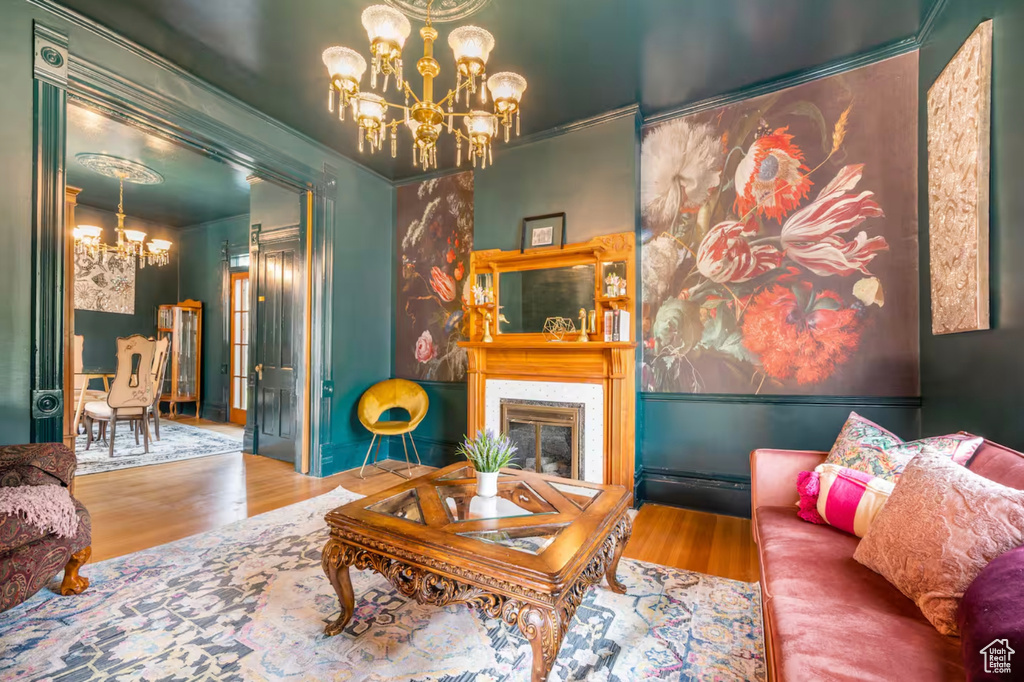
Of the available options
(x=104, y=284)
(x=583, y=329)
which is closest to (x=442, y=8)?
(x=583, y=329)

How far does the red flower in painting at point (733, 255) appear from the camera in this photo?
316cm

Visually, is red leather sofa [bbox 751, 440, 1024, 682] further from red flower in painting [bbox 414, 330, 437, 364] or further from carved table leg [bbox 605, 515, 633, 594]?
red flower in painting [bbox 414, 330, 437, 364]

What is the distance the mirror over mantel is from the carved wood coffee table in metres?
1.64

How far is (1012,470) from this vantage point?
51.7 inches

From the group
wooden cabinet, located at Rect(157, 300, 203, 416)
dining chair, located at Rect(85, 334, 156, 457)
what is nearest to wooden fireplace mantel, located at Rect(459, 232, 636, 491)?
dining chair, located at Rect(85, 334, 156, 457)

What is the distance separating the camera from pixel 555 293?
3756 millimetres

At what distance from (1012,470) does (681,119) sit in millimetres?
3110

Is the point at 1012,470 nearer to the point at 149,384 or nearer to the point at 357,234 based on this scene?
the point at 357,234

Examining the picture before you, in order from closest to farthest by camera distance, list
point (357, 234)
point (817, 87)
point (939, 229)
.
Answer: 1. point (939, 229)
2. point (817, 87)
3. point (357, 234)

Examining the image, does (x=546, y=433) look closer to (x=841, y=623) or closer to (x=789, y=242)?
(x=789, y=242)

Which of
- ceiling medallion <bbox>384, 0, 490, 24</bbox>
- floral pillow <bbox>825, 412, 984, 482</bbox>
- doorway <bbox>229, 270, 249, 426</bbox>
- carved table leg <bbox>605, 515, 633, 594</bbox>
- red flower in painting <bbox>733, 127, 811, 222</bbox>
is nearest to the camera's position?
floral pillow <bbox>825, 412, 984, 482</bbox>

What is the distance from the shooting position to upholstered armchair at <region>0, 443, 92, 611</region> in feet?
5.64

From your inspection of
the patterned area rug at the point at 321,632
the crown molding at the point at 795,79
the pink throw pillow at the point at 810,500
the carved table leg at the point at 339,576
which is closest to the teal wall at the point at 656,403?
the crown molding at the point at 795,79

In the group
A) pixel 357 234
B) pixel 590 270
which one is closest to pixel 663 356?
pixel 590 270
